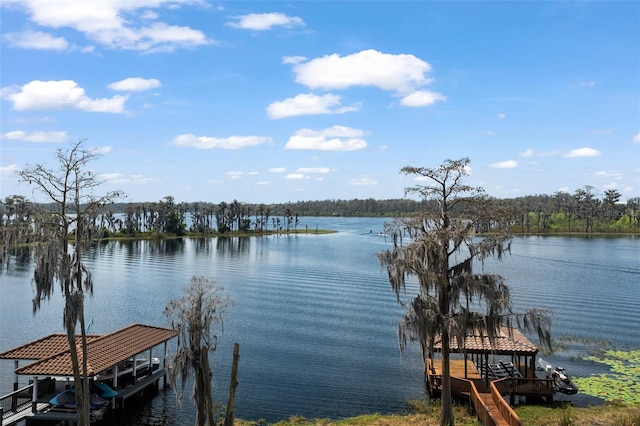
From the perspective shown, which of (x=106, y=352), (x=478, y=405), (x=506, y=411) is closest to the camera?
(x=506, y=411)

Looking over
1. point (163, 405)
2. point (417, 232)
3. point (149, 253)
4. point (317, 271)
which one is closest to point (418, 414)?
Result: point (417, 232)

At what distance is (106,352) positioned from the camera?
81.3ft

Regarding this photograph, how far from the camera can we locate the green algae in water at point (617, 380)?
81.7ft

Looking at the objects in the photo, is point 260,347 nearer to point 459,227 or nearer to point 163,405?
point 163,405

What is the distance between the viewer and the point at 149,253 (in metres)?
92.9

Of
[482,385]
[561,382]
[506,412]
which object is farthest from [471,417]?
[561,382]

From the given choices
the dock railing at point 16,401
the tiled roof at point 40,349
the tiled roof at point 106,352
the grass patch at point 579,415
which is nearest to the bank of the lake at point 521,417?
the grass patch at point 579,415

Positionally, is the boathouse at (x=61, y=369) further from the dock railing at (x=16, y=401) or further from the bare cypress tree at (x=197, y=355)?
the bare cypress tree at (x=197, y=355)

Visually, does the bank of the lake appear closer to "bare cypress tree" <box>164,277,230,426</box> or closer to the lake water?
the lake water

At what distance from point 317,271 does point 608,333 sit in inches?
1529

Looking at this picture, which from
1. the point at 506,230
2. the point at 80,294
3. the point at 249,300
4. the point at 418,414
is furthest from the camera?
the point at 249,300

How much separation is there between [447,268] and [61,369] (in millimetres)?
17299

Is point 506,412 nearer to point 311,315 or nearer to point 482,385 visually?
point 482,385

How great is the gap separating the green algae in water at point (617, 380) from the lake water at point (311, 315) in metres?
1.00
